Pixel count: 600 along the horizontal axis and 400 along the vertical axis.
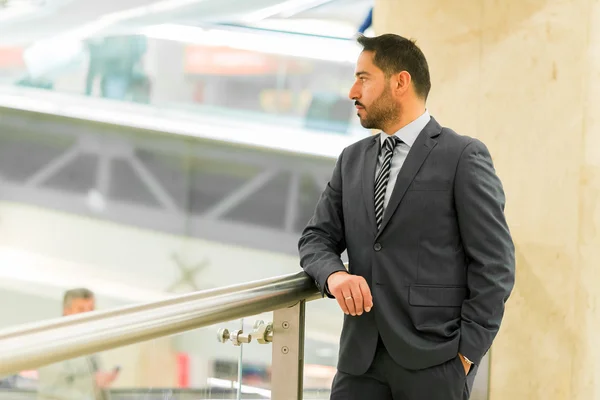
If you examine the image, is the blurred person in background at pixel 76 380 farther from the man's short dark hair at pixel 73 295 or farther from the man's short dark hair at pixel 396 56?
the man's short dark hair at pixel 73 295

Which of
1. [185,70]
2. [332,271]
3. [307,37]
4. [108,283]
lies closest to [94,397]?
[332,271]

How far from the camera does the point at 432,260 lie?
2.09m

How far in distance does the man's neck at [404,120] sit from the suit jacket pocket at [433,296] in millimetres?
428

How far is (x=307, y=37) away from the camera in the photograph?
13453 millimetres

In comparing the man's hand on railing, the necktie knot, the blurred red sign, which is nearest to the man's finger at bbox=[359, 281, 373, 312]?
the man's hand on railing

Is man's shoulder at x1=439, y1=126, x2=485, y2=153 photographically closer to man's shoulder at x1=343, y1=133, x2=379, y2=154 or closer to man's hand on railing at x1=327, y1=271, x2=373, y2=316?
man's shoulder at x1=343, y1=133, x2=379, y2=154

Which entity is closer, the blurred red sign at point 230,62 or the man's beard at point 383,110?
the man's beard at point 383,110

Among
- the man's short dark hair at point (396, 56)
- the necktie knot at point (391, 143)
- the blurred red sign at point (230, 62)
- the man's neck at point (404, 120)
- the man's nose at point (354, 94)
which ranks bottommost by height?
the necktie knot at point (391, 143)

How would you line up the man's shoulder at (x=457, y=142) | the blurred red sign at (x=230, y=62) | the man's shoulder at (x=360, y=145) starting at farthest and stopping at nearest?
the blurred red sign at (x=230, y=62) < the man's shoulder at (x=360, y=145) < the man's shoulder at (x=457, y=142)

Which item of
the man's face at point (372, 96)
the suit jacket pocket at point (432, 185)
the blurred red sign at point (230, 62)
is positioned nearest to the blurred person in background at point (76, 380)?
the suit jacket pocket at point (432, 185)

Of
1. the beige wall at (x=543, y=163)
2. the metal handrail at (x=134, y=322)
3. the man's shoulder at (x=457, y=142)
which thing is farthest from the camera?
the beige wall at (x=543, y=163)

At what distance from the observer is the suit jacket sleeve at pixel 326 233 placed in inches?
87.5

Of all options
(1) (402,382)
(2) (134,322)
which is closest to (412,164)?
(1) (402,382)

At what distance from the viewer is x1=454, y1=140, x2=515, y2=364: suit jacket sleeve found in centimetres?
203
